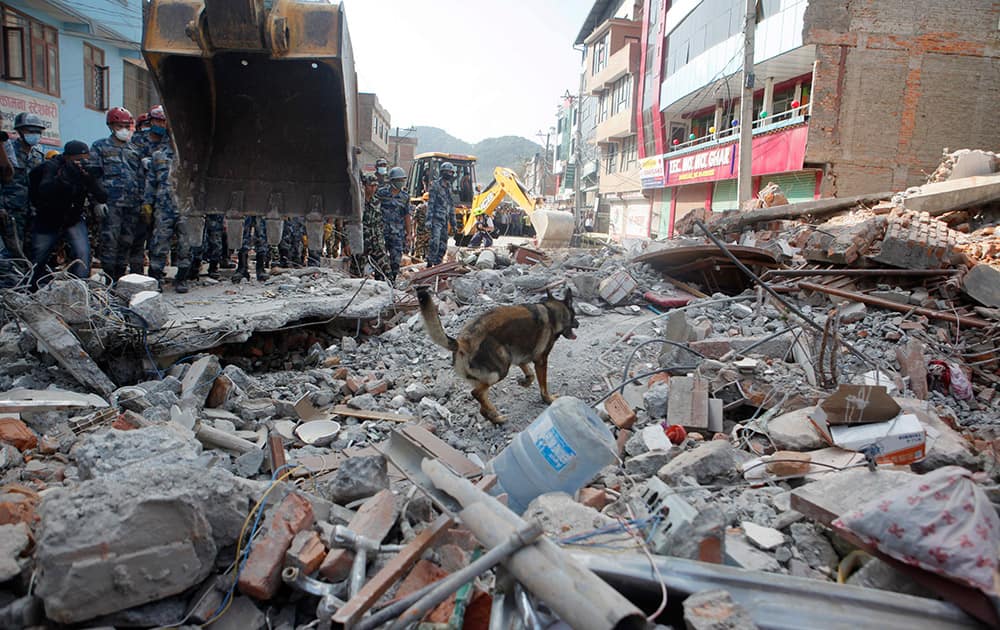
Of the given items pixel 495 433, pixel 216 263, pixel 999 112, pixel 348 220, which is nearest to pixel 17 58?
pixel 216 263

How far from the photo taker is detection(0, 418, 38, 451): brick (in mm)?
3119

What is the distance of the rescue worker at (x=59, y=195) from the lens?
5.61 meters

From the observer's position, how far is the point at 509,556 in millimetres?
1627

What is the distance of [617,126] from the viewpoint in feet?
98.4

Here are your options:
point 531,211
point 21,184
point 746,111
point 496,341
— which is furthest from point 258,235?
point 531,211

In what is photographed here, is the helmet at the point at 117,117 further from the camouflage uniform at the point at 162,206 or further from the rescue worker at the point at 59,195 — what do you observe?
the rescue worker at the point at 59,195

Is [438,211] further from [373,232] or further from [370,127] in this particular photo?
[370,127]

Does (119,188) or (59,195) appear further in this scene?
(119,188)

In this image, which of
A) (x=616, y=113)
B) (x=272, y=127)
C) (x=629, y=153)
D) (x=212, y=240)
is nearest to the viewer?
(x=272, y=127)

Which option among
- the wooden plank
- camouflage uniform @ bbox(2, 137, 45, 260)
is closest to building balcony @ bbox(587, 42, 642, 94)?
camouflage uniform @ bbox(2, 137, 45, 260)

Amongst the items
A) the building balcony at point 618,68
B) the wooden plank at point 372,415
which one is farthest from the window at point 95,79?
the building balcony at point 618,68

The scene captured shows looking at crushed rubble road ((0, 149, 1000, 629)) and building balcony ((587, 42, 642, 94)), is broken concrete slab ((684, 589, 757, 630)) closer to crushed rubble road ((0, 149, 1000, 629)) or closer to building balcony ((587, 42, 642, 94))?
crushed rubble road ((0, 149, 1000, 629))

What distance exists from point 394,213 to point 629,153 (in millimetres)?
23811

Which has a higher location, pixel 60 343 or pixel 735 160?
pixel 735 160
